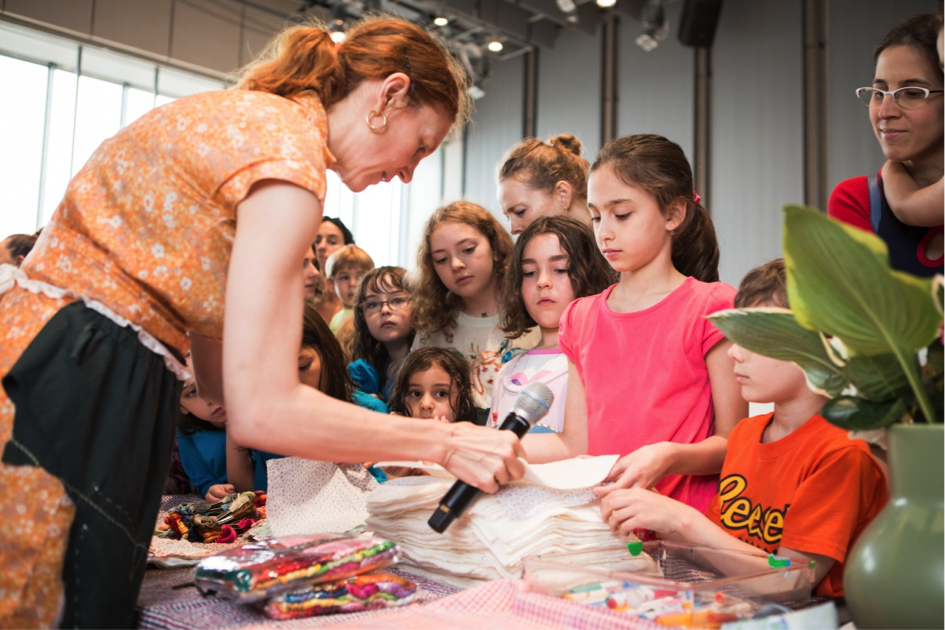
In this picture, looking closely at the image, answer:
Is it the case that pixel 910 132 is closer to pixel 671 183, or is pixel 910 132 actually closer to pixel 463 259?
pixel 671 183

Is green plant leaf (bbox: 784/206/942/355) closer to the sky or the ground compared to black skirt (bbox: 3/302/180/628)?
closer to the sky

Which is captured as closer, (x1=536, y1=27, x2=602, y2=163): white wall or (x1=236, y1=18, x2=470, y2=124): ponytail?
(x1=236, y1=18, x2=470, y2=124): ponytail

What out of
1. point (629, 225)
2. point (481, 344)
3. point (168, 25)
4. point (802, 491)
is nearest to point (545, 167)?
point (481, 344)

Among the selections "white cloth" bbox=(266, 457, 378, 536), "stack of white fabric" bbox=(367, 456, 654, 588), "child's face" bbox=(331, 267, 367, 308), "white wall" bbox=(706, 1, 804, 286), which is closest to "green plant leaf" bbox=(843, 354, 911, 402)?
"stack of white fabric" bbox=(367, 456, 654, 588)

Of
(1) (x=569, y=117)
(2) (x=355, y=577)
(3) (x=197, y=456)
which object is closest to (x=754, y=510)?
(2) (x=355, y=577)

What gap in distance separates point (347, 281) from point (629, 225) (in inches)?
101

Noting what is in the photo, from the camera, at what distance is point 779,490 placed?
4.26 ft

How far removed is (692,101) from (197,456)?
20.4ft

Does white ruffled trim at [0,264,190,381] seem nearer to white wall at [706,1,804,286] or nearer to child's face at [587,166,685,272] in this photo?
child's face at [587,166,685,272]

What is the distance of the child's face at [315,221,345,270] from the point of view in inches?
185

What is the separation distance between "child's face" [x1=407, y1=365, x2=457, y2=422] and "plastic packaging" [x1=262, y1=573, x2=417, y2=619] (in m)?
1.59

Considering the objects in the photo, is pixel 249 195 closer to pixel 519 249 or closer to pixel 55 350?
pixel 55 350

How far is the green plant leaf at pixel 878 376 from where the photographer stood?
30.5 inches

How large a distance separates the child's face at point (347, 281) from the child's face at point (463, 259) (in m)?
→ 1.13
